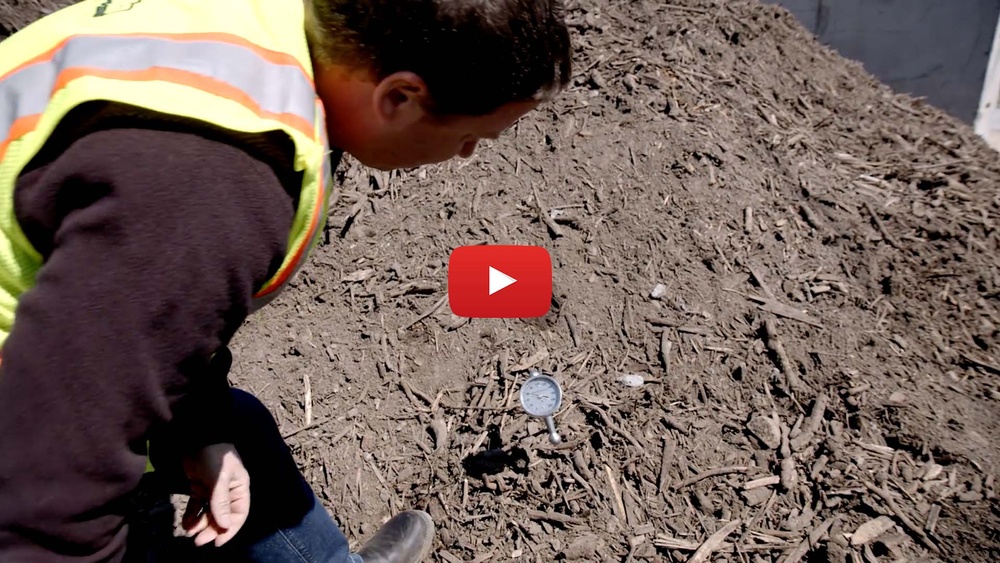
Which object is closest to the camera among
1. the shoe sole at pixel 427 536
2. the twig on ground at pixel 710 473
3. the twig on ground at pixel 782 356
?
the shoe sole at pixel 427 536

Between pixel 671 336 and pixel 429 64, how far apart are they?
238 centimetres

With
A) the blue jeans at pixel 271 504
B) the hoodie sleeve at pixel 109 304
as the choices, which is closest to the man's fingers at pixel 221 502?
the blue jeans at pixel 271 504

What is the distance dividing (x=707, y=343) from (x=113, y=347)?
2.75m

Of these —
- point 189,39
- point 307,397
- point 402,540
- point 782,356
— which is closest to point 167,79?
point 189,39

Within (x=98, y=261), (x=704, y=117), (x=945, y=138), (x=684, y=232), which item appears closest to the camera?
(x=98, y=261)

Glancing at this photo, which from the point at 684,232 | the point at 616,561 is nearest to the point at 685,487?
the point at 616,561

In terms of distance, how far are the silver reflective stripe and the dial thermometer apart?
1.98 metres

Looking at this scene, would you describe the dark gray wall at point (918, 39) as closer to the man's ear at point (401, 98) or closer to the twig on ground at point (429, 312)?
the twig on ground at point (429, 312)

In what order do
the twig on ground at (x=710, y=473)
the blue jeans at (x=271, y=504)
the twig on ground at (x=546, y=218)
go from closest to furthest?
1. the blue jeans at (x=271, y=504)
2. the twig on ground at (x=710, y=473)
3. the twig on ground at (x=546, y=218)

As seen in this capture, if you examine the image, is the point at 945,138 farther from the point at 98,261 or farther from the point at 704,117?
the point at 98,261

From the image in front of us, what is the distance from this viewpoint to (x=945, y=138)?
14.8 ft

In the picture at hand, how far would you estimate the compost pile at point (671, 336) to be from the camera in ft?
9.46

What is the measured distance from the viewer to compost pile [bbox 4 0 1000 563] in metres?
2.88

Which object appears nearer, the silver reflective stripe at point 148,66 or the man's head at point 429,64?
the silver reflective stripe at point 148,66
